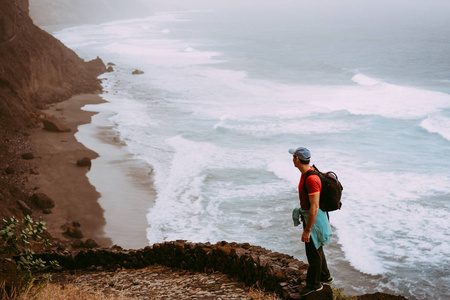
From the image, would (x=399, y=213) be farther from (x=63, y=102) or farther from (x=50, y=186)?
(x=63, y=102)

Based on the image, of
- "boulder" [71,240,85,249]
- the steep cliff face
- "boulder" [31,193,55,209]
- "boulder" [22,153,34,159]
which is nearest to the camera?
"boulder" [71,240,85,249]

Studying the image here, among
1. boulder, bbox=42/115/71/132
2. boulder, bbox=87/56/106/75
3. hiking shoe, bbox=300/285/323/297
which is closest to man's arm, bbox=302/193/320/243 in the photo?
hiking shoe, bbox=300/285/323/297

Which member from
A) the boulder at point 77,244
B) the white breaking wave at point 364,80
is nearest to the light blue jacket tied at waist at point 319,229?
the boulder at point 77,244

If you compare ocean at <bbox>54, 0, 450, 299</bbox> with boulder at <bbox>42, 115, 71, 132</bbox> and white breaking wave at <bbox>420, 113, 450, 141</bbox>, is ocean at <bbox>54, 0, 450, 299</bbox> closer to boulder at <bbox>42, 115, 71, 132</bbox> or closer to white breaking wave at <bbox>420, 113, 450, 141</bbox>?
white breaking wave at <bbox>420, 113, 450, 141</bbox>

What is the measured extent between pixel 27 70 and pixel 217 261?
2472 cm

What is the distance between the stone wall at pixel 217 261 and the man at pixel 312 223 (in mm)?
182

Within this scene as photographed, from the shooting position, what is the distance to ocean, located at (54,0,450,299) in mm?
14391

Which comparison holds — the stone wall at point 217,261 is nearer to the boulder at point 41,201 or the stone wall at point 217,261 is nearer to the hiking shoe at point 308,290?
the hiking shoe at point 308,290

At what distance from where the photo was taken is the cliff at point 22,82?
1731 centimetres

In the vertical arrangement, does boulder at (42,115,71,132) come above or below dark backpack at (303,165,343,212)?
below

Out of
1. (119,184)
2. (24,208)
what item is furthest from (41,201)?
(119,184)

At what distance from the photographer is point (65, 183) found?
17750 mm

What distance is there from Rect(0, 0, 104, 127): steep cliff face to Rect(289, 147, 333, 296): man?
20001 mm

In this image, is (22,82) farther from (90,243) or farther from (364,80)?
(364,80)
